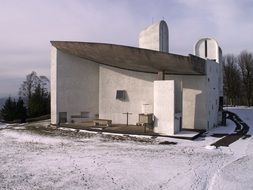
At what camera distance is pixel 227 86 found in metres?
55.1

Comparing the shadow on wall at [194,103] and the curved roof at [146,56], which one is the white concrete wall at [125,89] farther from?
the curved roof at [146,56]

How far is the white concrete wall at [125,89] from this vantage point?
23156mm

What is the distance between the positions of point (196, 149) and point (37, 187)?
782 centimetres

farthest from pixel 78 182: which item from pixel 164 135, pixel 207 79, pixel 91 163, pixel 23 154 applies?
pixel 207 79

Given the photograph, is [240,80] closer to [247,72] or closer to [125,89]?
[247,72]

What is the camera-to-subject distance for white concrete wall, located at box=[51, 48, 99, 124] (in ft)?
79.3

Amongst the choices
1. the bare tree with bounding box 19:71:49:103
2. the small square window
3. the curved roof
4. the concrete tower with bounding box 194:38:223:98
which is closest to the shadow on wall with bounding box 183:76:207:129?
the curved roof

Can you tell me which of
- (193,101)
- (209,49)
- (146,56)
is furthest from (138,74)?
(146,56)

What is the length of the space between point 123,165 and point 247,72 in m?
48.9

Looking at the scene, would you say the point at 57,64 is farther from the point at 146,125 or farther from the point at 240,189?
the point at 240,189

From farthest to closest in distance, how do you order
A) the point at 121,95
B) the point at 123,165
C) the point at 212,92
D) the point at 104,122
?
the point at 121,95, the point at 212,92, the point at 104,122, the point at 123,165

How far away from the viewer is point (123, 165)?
10.8m

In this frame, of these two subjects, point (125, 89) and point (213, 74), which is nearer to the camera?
point (213, 74)

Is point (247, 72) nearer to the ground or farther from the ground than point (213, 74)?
farther from the ground
